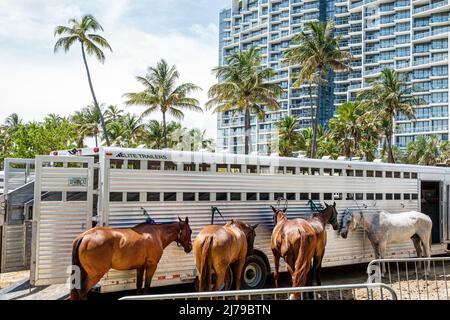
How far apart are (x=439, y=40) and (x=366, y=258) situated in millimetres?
79807

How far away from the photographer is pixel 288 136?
56.1m

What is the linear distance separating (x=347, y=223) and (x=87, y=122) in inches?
1706

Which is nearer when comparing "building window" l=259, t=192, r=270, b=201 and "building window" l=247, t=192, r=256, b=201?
"building window" l=247, t=192, r=256, b=201

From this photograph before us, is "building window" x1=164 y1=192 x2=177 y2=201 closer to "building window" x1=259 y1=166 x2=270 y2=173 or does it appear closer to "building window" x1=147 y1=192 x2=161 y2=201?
"building window" x1=147 y1=192 x2=161 y2=201

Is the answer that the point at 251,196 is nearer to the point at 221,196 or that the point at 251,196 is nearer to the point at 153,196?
the point at 221,196

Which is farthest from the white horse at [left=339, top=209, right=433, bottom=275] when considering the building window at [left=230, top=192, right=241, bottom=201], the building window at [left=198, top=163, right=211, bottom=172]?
the building window at [left=198, top=163, right=211, bottom=172]

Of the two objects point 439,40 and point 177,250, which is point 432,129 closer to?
point 439,40

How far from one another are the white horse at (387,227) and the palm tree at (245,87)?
19345 millimetres

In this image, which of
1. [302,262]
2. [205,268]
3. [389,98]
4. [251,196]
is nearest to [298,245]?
[302,262]

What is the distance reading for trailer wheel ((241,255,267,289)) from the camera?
11375 mm

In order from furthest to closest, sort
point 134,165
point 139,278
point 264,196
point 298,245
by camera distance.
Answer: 1. point 264,196
2. point 298,245
3. point 134,165
4. point 139,278

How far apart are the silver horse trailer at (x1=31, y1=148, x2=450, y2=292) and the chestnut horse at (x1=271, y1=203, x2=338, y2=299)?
2.52ft

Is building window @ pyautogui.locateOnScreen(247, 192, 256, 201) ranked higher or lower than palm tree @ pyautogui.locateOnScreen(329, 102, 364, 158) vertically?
lower

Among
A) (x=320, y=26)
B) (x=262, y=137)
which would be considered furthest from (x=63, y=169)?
(x=262, y=137)
